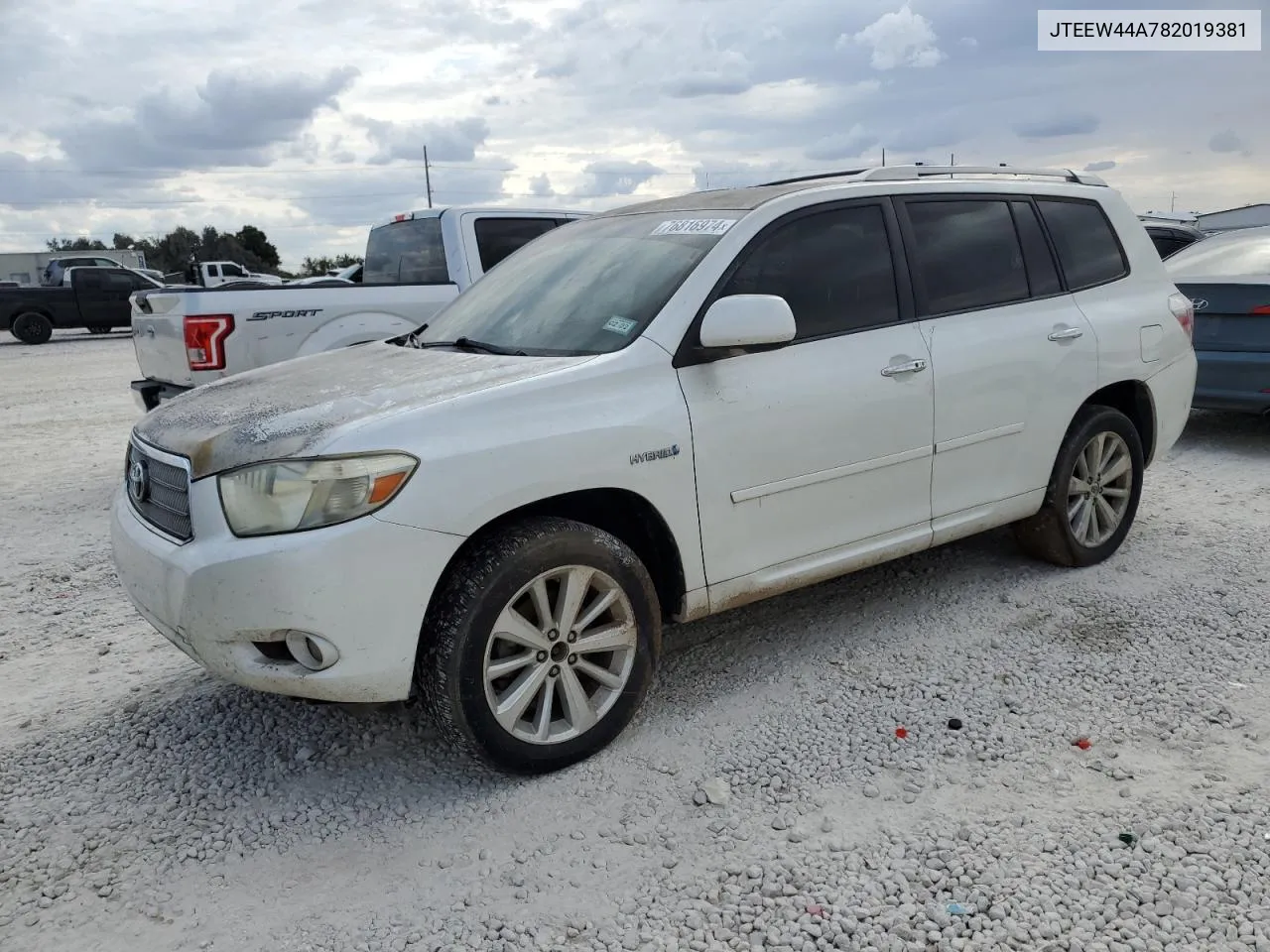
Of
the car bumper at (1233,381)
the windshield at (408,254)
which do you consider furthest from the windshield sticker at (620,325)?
the car bumper at (1233,381)

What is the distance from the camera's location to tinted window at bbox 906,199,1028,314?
433cm

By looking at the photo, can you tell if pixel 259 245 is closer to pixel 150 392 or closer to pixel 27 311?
pixel 27 311

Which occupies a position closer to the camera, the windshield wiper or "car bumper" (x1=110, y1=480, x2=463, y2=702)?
"car bumper" (x1=110, y1=480, x2=463, y2=702)

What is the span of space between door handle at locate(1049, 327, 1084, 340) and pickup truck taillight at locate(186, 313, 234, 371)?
507 cm

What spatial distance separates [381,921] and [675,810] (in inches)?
36.5

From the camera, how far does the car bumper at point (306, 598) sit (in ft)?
9.54

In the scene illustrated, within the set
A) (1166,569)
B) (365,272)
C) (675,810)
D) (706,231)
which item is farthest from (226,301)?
(1166,569)

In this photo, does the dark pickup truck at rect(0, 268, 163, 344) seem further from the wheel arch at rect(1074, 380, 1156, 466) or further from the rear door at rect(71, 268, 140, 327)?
the wheel arch at rect(1074, 380, 1156, 466)

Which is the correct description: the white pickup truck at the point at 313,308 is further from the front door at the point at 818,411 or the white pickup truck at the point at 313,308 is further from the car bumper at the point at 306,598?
the car bumper at the point at 306,598

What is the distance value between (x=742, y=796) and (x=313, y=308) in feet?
16.6

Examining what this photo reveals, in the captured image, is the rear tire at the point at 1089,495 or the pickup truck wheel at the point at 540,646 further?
the rear tire at the point at 1089,495

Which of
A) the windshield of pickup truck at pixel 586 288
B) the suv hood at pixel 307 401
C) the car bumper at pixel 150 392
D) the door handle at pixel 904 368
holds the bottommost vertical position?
the car bumper at pixel 150 392

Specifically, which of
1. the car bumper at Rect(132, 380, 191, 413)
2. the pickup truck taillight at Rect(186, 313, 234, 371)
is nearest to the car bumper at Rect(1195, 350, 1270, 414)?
the pickup truck taillight at Rect(186, 313, 234, 371)

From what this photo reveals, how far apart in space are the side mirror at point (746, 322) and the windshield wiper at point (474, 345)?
2.36 ft
